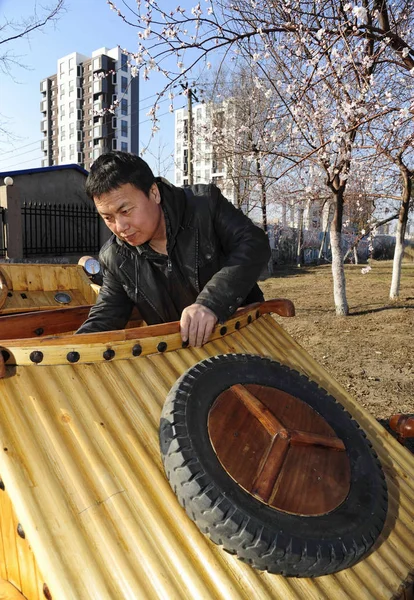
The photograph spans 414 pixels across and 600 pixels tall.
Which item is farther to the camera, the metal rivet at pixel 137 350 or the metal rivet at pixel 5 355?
the metal rivet at pixel 137 350

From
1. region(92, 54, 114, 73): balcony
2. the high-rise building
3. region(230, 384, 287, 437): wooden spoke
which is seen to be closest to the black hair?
region(230, 384, 287, 437): wooden spoke

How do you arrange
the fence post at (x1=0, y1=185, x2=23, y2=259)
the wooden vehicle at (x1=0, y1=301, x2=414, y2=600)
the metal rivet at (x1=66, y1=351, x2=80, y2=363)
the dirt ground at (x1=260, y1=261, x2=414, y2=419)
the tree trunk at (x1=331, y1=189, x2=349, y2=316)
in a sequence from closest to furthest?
the wooden vehicle at (x1=0, y1=301, x2=414, y2=600)
the metal rivet at (x1=66, y1=351, x2=80, y2=363)
the dirt ground at (x1=260, y1=261, x2=414, y2=419)
the tree trunk at (x1=331, y1=189, x2=349, y2=316)
the fence post at (x1=0, y1=185, x2=23, y2=259)

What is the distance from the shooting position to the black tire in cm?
124

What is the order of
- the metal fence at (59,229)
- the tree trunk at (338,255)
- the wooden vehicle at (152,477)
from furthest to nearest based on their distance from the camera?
the metal fence at (59,229) < the tree trunk at (338,255) < the wooden vehicle at (152,477)

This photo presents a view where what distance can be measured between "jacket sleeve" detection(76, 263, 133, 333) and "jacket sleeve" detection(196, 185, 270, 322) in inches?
26.0

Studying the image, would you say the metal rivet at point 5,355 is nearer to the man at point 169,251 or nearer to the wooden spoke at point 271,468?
the man at point 169,251

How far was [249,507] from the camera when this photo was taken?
129 centimetres

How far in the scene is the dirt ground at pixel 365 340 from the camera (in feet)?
17.9

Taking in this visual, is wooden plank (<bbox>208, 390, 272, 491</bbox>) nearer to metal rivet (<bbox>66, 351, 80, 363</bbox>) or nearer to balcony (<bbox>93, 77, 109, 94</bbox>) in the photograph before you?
metal rivet (<bbox>66, 351, 80, 363</bbox>)

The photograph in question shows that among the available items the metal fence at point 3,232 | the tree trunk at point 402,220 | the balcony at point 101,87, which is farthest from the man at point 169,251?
the balcony at point 101,87

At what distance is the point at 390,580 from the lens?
1373mm

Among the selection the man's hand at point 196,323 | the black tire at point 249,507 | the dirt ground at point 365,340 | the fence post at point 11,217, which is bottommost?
the dirt ground at point 365,340

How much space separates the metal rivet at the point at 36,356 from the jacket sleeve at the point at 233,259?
0.70 meters

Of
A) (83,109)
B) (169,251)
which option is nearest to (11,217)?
(169,251)
